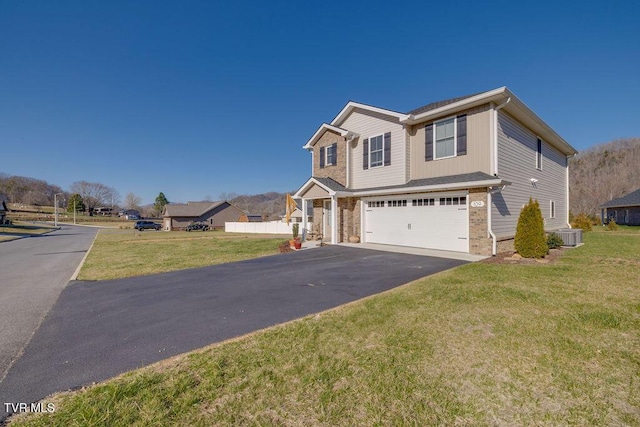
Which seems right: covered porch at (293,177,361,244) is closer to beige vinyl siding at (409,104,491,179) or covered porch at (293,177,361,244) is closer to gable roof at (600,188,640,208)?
beige vinyl siding at (409,104,491,179)

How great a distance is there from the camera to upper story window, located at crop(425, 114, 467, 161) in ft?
37.2

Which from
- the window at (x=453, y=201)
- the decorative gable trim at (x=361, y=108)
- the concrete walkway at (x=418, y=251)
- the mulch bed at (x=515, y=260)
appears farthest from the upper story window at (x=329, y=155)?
the mulch bed at (x=515, y=260)

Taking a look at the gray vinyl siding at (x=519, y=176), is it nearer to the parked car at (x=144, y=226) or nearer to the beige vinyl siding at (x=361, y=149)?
the beige vinyl siding at (x=361, y=149)

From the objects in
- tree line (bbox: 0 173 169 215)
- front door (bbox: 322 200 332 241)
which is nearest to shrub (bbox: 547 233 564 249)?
front door (bbox: 322 200 332 241)

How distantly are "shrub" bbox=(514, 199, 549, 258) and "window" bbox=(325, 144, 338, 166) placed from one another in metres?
9.70

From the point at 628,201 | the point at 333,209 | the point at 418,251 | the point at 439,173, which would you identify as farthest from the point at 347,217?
the point at 628,201

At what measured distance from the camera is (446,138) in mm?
11898

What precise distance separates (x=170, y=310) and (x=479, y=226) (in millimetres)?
10256

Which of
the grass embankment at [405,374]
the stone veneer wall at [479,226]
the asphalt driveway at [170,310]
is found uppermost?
the stone veneer wall at [479,226]

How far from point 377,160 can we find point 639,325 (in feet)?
37.0

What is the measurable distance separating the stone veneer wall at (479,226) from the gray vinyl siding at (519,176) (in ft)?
1.60

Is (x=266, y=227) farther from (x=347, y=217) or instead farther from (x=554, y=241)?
(x=554, y=241)

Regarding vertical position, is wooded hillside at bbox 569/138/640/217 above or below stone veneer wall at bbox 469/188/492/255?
above

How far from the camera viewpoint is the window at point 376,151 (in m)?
14.1
